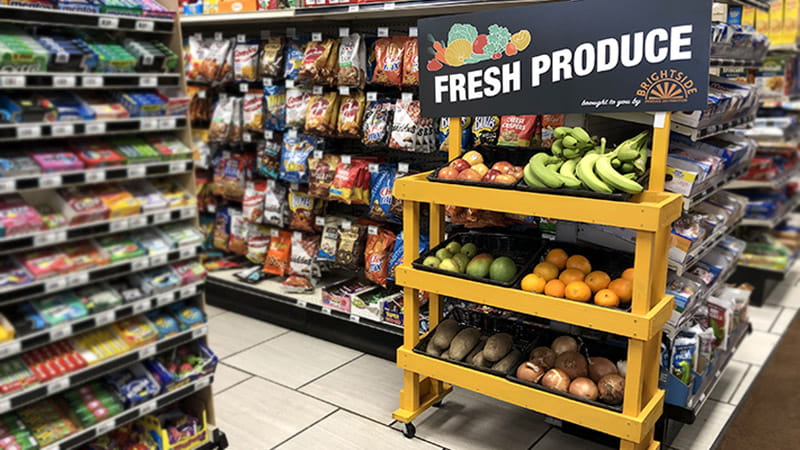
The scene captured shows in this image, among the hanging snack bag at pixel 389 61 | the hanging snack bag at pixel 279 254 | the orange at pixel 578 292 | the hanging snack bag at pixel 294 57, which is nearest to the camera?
the orange at pixel 578 292

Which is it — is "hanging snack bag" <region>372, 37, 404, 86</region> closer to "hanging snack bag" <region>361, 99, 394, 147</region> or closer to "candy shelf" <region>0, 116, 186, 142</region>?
"hanging snack bag" <region>361, 99, 394, 147</region>

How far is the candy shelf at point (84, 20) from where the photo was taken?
2.15 metres

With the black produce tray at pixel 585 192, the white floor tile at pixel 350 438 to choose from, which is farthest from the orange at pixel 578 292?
the white floor tile at pixel 350 438

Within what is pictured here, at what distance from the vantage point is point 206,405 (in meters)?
2.95

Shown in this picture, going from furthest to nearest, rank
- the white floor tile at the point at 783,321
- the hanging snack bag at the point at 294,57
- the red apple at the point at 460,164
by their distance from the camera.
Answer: the white floor tile at the point at 783,321
the hanging snack bag at the point at 294,57
the red apple at the point at 460,164

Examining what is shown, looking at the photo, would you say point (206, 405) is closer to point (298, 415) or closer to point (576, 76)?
point (298, 415)

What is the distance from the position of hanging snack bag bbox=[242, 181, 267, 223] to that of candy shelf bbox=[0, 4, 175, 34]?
217 cm

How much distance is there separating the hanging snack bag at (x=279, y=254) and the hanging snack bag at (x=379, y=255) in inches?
32.9

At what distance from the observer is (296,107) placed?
4250mm

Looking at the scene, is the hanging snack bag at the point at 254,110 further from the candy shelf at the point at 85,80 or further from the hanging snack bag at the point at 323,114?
the candy shelf at the point at 85,80

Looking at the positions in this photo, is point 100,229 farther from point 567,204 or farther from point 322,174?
point 322,174

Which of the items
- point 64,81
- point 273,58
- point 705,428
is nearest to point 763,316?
point 705,428

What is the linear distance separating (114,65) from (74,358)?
3.52 ft

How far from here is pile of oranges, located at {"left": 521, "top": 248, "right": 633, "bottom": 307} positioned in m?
2.52
